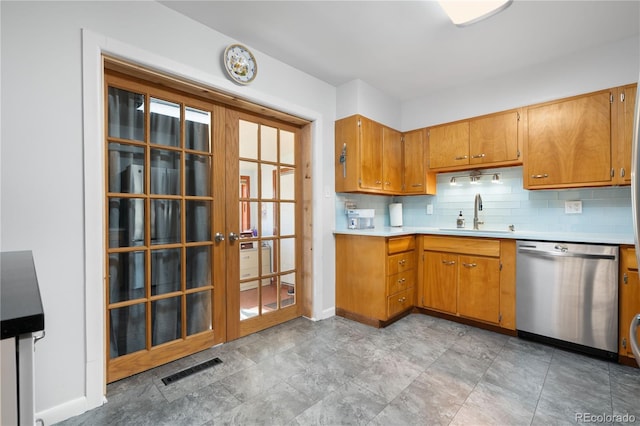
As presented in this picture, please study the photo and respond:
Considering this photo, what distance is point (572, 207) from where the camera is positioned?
2.80 m

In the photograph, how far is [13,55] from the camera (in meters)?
1.49

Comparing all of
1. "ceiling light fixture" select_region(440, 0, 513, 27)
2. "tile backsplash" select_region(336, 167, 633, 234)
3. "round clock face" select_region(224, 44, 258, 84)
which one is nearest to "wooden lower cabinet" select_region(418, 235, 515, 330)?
"tile backsplash" select_region(336, 167, 633, 234)

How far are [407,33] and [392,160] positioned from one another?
1.47 meters

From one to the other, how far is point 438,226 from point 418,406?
238cm

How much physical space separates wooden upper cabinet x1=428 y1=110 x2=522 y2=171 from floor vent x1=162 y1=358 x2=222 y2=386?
2.98 meters

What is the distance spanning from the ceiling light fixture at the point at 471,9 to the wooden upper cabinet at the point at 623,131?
1.38 metres

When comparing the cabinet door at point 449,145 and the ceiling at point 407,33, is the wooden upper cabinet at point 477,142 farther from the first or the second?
the ceiling at point 407,33

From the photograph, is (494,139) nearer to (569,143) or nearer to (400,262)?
(569,143)

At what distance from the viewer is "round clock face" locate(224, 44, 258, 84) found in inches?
92.0

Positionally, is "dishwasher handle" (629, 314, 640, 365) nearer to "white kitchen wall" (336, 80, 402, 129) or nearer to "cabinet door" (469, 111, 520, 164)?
"cabinet door" (469, 111, 520, 164)

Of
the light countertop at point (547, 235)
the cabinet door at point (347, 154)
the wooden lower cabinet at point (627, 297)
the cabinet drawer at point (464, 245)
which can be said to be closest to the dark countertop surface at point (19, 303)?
the light countertop at point (547, 235)

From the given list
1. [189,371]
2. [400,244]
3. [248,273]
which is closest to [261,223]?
[248,273]

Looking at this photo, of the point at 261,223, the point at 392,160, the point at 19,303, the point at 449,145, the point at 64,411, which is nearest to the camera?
the point at 19,303

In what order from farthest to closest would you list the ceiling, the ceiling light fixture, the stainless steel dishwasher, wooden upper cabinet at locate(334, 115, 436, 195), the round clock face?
wooden upper cabinet at locate(334, 115, 436, 195) → the round clock face → the stainless steel dishwasher → the ceiling → the ceiling light fixture
